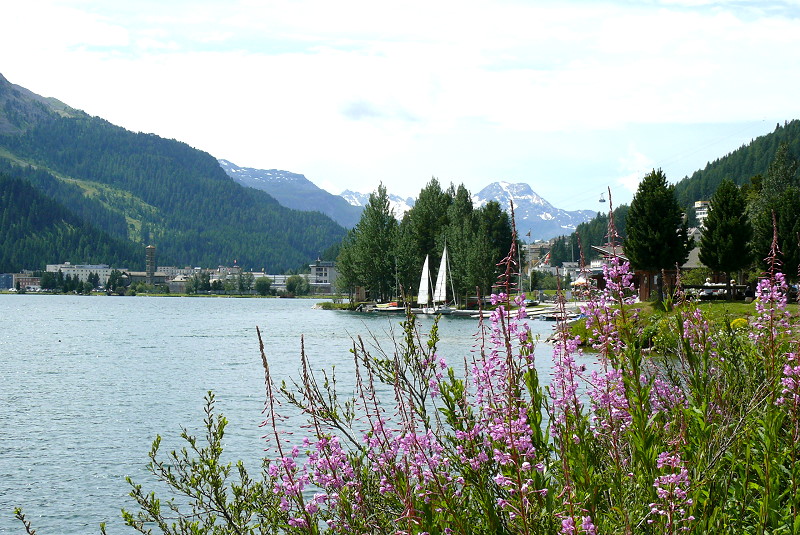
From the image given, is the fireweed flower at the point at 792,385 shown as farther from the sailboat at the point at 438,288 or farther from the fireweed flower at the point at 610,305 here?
the sailboat at the point at 438,288

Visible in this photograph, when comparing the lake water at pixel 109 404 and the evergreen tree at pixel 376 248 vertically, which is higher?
the evergreen tree at pixel 376 248

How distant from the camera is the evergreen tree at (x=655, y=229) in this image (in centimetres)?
6944

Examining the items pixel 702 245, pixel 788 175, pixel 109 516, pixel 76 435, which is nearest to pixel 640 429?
pixel 109 516

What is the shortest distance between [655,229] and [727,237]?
6215mm

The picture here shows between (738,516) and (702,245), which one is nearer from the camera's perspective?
(738,516)

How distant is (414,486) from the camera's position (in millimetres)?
6273


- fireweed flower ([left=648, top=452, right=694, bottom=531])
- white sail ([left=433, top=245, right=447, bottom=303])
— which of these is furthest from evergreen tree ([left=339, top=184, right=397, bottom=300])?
fireweed flower ([left=648, top=452, right=694, bottom=531])

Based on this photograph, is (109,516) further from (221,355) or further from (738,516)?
(221,355)

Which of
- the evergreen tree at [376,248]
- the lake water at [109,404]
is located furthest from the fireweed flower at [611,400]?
the evergreen tree at [376,248]

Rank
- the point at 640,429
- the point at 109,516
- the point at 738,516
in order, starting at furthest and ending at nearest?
the point at 109,516
the point at 738,516
the point at 640,429

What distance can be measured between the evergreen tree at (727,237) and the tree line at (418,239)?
1490 inches

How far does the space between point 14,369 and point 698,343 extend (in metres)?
48.3

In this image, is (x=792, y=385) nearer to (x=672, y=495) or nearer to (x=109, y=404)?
(x=672, y=495)

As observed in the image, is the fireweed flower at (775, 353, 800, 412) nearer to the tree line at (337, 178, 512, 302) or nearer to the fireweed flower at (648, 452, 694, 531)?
the fireweed flower at (648, 452, 694, 531)
